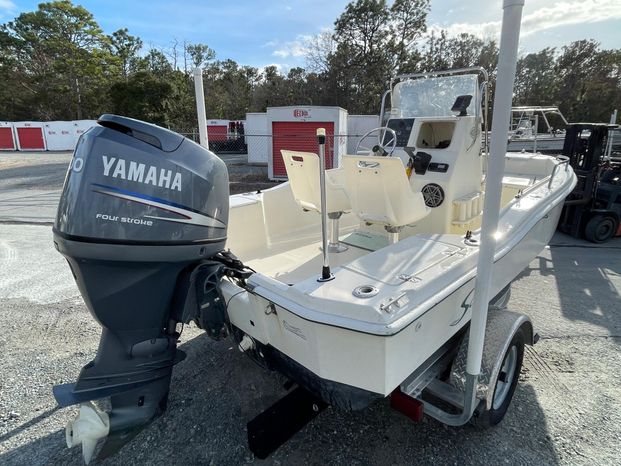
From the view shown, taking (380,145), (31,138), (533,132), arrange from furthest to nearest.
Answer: (31,138) < (533,132) < (380,145)

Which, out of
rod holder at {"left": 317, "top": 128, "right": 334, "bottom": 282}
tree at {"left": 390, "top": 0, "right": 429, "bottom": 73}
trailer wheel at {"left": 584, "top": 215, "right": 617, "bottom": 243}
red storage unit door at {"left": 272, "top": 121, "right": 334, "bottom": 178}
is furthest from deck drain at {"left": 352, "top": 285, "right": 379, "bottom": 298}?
tree at {"left": 390, "top": 0, "right": 429, "bottom": 73}

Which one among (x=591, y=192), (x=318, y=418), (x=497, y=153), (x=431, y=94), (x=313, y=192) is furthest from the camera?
(x=591, y=192)

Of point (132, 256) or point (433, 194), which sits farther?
point (433, 194)

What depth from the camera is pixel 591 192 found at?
5.31 m

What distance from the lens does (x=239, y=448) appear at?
190 cm

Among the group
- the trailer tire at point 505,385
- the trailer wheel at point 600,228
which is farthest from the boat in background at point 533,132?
the trailer tire at point 505,385

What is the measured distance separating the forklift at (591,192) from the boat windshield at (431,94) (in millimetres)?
3110

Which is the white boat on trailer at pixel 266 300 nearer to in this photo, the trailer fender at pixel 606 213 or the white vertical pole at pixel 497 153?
the white vertical pole at pixel 497 153

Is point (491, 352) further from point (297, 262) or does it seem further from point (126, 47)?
point (126, 47)

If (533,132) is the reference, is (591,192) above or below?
below

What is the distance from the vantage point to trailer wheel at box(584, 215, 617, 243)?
206 inches

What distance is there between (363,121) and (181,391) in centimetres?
1247

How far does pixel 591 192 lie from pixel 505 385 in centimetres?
464

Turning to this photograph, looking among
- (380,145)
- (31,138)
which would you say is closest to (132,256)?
(380,145)
